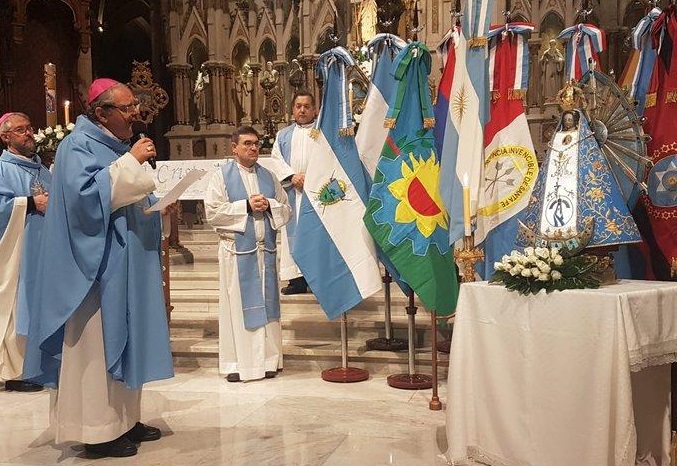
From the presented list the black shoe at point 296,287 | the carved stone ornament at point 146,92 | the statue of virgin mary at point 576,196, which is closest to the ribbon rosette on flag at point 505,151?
the statue of virgin mary at point 576,196

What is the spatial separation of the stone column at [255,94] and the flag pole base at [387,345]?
588cm

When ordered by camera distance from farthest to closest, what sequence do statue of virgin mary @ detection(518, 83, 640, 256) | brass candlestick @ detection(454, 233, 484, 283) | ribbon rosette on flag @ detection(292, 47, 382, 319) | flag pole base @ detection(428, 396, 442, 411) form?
ribbon rosette on flag @ detection(292, 47, 382, 319), flag pole base @ detection(428, 396, 442, 411), brass candlestick @ detection(454, 233, 484, 283), statue of virgin mary @ detection(518, 83, 640, 256)

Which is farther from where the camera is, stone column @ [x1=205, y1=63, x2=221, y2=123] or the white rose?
stone column @ [x1=205, y1=63, x2=221, y2=123]

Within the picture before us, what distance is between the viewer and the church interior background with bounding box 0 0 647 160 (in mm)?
8820

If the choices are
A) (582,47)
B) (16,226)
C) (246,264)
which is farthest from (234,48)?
(582,47)

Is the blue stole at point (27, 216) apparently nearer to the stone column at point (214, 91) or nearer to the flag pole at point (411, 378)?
the flag pole at point (411, 378)

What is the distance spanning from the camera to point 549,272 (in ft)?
9.25

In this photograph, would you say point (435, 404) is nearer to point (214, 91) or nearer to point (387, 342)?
point (387, 342)

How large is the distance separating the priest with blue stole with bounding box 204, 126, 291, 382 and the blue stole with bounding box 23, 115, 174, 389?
1521 mm

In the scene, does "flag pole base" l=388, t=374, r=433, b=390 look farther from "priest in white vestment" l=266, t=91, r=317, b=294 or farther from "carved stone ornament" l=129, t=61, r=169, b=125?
"carved stone ornament" l=129, t=61, r=169, b=125

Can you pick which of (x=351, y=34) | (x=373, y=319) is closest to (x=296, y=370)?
(x=373, y=319)

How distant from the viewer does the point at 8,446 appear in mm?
3811

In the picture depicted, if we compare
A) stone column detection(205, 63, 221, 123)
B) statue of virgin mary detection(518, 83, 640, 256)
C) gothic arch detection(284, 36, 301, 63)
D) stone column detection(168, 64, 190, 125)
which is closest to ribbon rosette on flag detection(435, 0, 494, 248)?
statue of virgin mary detection(518, 83, 640, 256)

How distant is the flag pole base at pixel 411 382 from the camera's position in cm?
465
